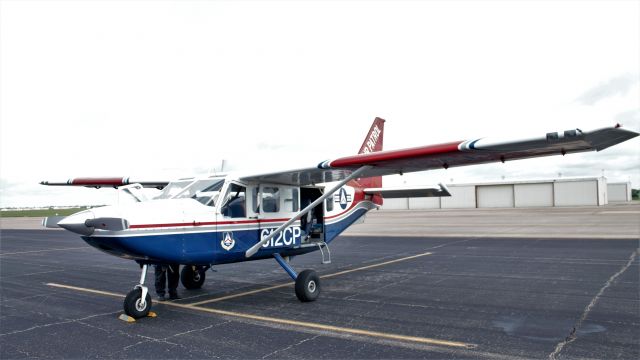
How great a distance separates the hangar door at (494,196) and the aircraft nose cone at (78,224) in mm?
62441

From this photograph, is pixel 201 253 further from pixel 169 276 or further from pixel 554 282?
pixel 554 282

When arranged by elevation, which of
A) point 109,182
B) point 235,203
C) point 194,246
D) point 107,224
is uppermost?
point 109,182

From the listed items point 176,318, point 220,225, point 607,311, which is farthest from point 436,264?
point 176,318

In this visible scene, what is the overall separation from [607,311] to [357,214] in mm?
6408

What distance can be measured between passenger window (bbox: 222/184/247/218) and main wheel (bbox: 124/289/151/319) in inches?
79.7

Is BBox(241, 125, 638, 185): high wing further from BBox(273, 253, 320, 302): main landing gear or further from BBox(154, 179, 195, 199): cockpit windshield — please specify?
BBox(273, 253, 320, 302): main landing gear

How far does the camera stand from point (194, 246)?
26.0 feet

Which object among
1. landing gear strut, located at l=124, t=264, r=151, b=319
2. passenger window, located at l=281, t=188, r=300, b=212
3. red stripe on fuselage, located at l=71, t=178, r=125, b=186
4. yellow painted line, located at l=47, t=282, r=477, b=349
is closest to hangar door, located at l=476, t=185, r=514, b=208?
passenger window, located at l=281, t=188, r=300, b=212

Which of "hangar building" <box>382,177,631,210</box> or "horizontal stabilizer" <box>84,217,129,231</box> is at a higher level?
"hangar building" <box>382,177,631,210</box>

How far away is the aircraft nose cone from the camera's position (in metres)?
6.71

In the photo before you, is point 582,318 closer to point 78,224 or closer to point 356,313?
point 356,313

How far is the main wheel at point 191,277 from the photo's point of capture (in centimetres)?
1011

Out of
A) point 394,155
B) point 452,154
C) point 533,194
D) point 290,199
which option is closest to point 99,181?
point 290,199

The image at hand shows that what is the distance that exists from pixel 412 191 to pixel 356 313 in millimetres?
5300
